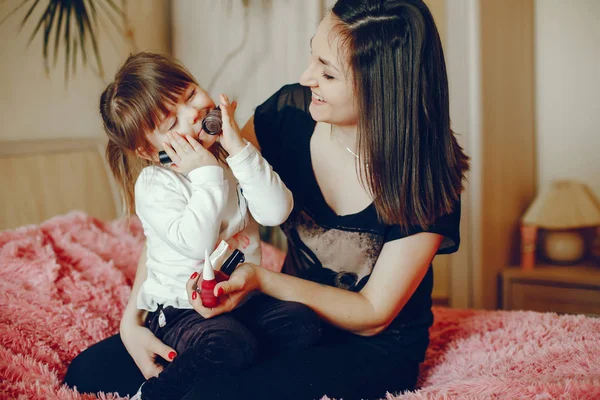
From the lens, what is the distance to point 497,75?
2488 millimetres

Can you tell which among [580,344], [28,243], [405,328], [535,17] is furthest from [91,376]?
[535,17]

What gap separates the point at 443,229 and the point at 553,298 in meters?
1.47

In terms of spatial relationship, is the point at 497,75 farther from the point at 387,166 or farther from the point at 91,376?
the point at 91,376

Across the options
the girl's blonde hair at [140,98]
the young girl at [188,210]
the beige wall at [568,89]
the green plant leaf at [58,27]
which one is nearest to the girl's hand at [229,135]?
the young girl at [188,210]

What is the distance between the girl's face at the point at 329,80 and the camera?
A: 1.21 meters

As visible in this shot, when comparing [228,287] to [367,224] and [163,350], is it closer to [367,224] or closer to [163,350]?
[163,350]

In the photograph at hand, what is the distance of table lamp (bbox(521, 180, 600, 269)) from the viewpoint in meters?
2.53

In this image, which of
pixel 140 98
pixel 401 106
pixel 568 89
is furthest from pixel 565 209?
pixel 140 98

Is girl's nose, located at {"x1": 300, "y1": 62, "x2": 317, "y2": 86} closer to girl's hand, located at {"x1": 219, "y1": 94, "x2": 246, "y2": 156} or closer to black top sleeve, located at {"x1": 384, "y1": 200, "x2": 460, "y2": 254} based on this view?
girl's hand, located at {"x1": 219, "y1": 94, "x2": 246, "y2": 156}

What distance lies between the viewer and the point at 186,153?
1148 mm

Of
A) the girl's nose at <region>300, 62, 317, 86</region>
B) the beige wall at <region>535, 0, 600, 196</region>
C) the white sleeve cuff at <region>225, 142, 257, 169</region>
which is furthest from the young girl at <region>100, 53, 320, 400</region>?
the beige wall at <region>535, 0, 600, 196</region>

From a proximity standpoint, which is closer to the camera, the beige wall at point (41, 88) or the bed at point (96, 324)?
the bed at point (96, 324)

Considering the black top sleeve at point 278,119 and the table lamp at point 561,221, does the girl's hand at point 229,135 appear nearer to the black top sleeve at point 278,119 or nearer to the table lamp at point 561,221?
the black top sleeve at point 278,119

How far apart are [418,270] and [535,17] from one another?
204 cm
